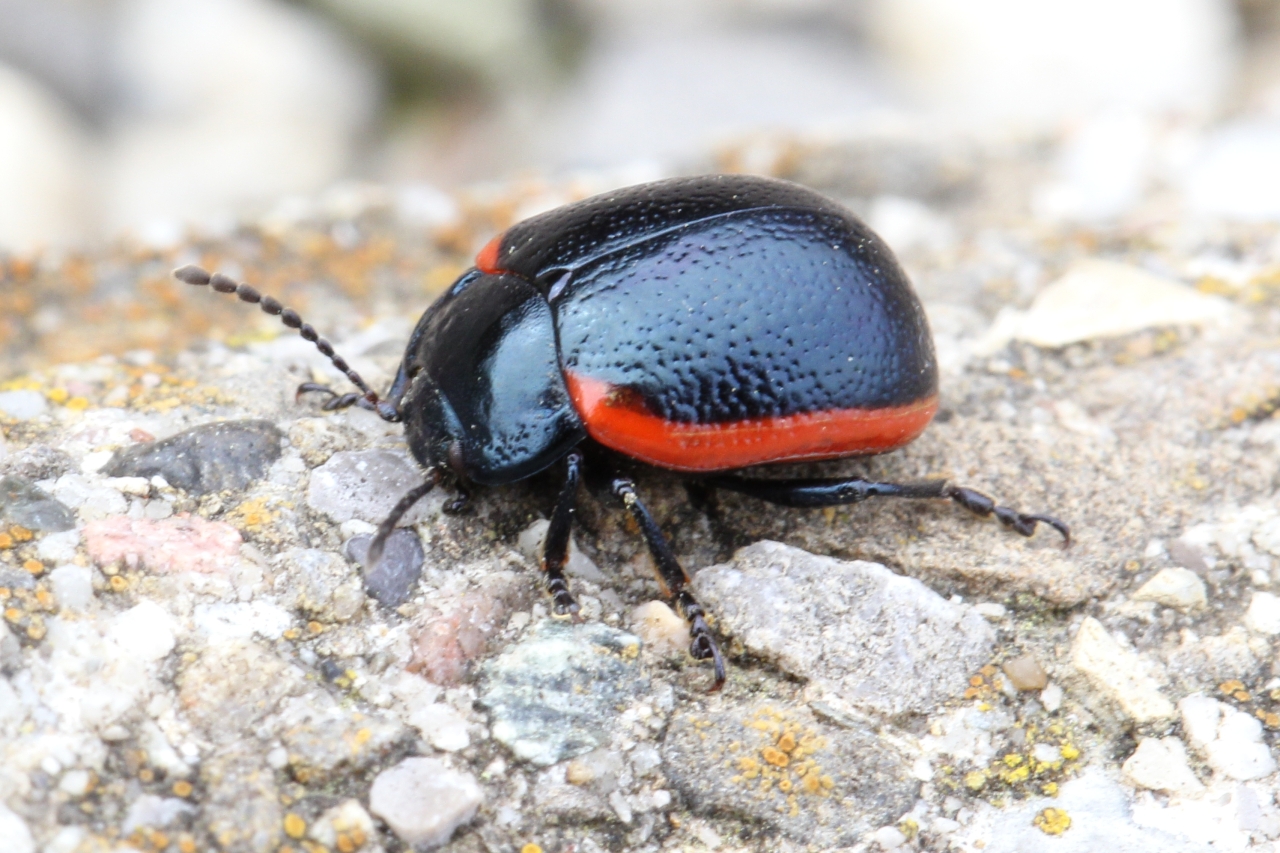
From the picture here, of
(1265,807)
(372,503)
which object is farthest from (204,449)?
(1265,807)

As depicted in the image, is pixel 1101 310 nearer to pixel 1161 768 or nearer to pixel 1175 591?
pixel 1175 591

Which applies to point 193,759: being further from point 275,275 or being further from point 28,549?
point 275,275

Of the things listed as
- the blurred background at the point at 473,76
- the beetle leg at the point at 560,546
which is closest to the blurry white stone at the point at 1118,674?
the beetle leg at the point at 560,546

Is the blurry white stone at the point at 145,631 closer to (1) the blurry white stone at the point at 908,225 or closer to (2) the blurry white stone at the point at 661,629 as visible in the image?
(2) the blurry white stone at the point at 661,629

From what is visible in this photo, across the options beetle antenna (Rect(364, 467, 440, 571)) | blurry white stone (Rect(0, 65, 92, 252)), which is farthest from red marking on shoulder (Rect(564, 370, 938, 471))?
blurry white stone (Rect(0, 65, 92, 252))

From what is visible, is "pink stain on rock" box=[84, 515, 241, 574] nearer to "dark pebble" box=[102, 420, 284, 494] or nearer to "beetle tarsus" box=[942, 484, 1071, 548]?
"dark pebble" box=[102, 420, 284, 494]
